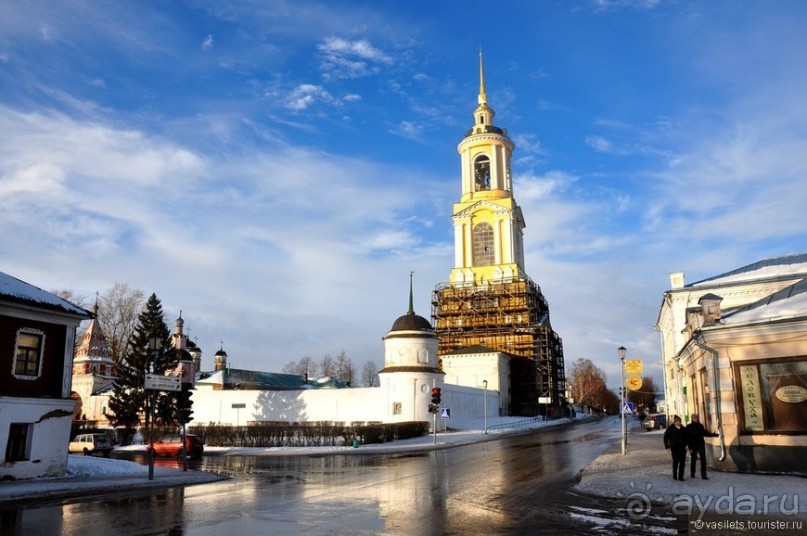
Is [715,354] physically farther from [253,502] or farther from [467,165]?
[467,165]

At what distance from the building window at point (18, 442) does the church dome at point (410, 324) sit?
32218 millimetres

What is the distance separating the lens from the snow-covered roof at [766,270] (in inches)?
1432

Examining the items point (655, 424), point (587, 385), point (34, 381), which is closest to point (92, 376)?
point (34, 381)

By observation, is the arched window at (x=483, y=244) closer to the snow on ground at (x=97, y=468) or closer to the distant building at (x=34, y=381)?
the snow on ground at (x=97, y=468)

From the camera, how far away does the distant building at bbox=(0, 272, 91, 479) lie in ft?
59.3

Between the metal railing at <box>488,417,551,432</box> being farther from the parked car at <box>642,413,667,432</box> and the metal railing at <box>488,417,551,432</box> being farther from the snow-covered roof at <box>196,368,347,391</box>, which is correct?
the snow-covered roof at <box>196,368,347,391</box>

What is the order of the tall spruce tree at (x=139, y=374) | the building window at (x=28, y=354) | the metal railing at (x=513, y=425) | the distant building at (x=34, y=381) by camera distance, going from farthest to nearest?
the metal railing at (x=513, y=425) → the tall spruce tree at (x=139, y=374) → the building window at (x=28, y=354) → the distant building at (x=34, y=381)

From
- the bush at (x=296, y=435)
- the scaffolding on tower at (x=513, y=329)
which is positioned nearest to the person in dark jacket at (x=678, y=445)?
the bush at (x=296, y=435)

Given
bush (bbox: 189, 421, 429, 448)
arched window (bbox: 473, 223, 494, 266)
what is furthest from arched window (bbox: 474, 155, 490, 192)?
bush (bbox: 189, 421, 429, 448)

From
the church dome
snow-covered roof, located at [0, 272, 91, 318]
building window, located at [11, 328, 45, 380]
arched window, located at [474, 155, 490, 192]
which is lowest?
building window, located at [11, 328, 45, 380]

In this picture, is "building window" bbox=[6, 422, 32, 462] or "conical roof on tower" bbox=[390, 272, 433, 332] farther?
"conical roof on tower" bbox=[390, 272, 433, 332]

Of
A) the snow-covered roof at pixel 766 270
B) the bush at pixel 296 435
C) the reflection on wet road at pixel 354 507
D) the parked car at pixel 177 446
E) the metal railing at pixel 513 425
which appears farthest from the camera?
the metal railing at pixel 513 425

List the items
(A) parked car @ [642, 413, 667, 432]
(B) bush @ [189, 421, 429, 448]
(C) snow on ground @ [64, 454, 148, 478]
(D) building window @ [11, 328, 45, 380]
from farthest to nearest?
1. (A) parked car @ [642, 413, 667, 432]
2. (B) bush @ [189, 421, 429, 448]
3. (C) snow on ground @ [64, 454, 148, 478]
4. (D) building window @ [11, 328, 45, 380]

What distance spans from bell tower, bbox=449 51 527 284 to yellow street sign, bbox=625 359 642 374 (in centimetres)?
5000
